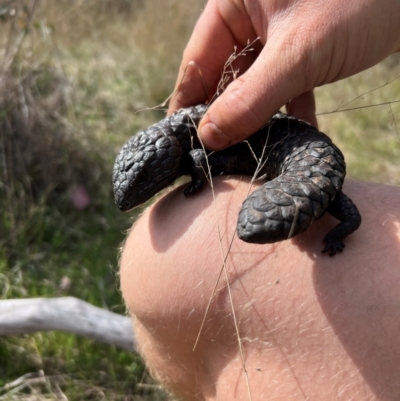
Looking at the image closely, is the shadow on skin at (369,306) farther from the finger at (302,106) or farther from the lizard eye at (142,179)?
the finger at (302,106)

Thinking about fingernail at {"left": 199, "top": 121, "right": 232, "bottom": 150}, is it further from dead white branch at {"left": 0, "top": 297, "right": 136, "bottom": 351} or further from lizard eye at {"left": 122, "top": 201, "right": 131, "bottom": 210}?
dead white branch at {"left": 0, "top": 297, "right": 136, "bottom": 351}

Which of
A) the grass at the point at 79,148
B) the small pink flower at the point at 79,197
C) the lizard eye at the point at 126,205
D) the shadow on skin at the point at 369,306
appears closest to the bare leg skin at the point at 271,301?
the shadow on skin at the point at 369,306

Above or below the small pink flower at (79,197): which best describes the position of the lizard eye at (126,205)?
above

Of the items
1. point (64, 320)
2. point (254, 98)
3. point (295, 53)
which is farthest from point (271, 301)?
point (64, 320)

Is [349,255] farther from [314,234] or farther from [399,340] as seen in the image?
[399,340]

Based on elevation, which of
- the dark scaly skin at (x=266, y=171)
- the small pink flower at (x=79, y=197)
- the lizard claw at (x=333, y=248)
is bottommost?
the small pink flower at (x=79, y=197)

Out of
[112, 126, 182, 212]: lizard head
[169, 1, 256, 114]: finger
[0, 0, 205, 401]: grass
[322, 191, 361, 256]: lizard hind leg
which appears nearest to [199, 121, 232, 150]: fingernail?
[112, 126, 182, 212]: lizard head
